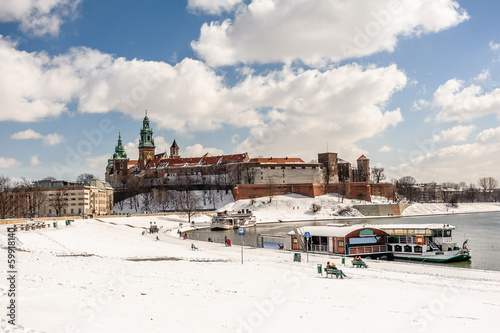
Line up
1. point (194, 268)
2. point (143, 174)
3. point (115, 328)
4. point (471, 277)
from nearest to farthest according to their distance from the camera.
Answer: point (115, 328)
point (194, 268)
point (471, 277)
point (143, 174)

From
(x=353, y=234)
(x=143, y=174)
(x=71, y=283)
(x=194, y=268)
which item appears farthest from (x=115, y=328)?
(x=143, y=174)

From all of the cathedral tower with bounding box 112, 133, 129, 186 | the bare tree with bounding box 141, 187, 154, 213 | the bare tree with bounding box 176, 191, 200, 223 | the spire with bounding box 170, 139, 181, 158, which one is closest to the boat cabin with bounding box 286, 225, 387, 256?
the bare tree with bounding box 176, 191, 200, 223

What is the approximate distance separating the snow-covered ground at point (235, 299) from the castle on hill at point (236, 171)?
101 m

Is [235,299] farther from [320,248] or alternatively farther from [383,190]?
[383,190]

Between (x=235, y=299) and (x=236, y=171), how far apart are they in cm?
12042

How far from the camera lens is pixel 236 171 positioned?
439ft

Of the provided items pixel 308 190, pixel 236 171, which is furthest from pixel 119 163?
pixel 308 190

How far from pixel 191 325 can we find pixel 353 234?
2556 centimetres

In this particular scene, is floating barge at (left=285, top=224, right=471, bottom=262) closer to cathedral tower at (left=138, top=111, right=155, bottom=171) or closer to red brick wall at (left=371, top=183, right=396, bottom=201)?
red brick wall at (left=371, top=183, right=396, bottom=201)

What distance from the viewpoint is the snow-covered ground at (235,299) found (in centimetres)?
1025

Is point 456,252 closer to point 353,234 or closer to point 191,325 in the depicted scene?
point 353,234

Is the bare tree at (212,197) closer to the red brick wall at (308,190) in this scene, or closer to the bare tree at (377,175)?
the red brick wall at (308,190)

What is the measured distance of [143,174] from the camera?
147625 mm

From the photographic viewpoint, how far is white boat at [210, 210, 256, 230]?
7400 centimetres
